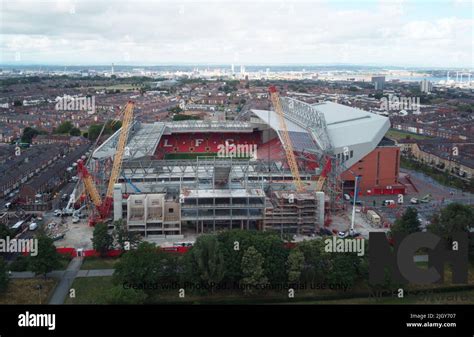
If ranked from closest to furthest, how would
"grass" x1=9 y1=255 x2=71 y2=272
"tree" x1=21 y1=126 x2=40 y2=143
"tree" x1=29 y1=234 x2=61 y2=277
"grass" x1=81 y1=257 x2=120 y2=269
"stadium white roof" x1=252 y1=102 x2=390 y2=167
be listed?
"tree" x1=29 y1=234 x2=61 y2=277, "grass" x1=9 y1=255 x2=71 y2=272, "grass" x1=81 y1=257 x2=120 y2=269, "stadium white roof" x1=252 y1=102 x2=390 y2=167, "tree" x1=21 y1=126 x2=40 y2=143

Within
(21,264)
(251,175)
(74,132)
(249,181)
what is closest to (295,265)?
(21,264)

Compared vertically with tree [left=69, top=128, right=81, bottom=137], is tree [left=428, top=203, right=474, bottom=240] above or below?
below

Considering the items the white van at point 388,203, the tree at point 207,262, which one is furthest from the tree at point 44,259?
the white van at point 388,203

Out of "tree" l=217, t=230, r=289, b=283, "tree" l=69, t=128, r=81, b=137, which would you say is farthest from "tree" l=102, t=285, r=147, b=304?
"tree" l=69, t=128, r=81, b=137

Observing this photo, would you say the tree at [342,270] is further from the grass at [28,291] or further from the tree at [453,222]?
the grass at [28,291]

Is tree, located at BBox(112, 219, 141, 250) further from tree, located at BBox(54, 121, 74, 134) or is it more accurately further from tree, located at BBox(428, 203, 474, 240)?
tree, located at BBox(54, 121, 74, 134)

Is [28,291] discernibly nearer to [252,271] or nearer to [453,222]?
[252,271]

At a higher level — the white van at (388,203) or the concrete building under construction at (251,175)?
the concrete building under construction at (251,175)
